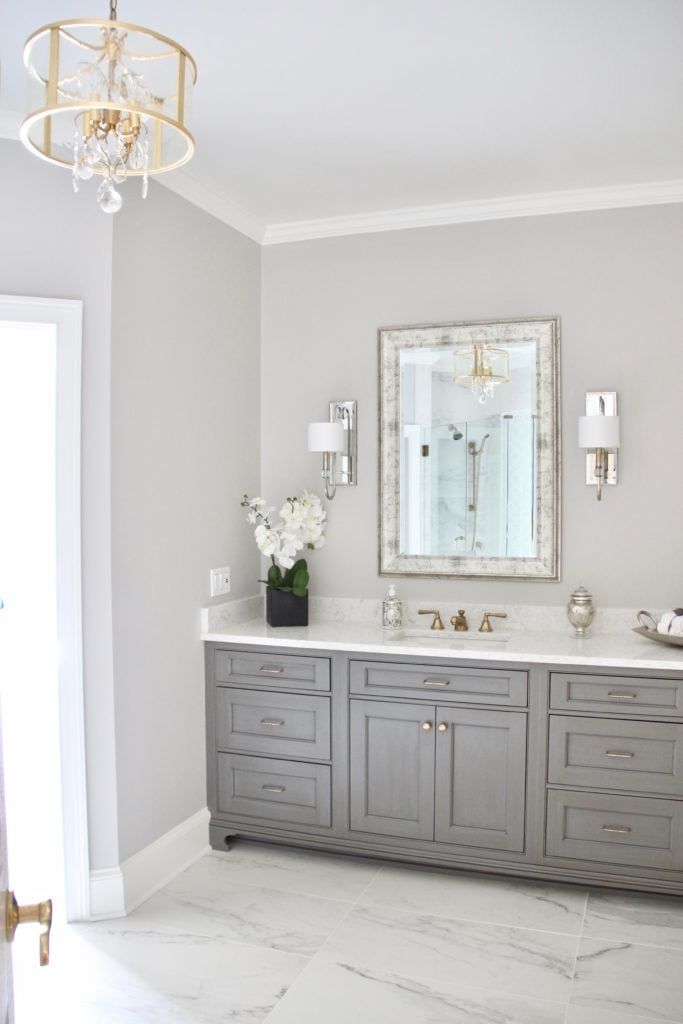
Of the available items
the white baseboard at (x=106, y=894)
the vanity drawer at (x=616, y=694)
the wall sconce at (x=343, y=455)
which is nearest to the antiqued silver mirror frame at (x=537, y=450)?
the wall sconce at (x=343, y=455)

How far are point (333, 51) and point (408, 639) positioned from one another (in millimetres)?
2117

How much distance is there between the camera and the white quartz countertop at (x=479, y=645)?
305 cm

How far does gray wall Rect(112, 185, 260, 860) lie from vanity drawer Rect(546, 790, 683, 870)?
1416mm

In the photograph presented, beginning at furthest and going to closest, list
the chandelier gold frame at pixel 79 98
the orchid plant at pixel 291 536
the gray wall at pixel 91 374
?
the orchid plant at pixel 291 536 → the gray wall at pixel 91 374 → the chandelier gold frame at pixel 79 98

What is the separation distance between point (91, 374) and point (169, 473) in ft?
1.74

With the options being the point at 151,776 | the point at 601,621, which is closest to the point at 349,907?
the point at 151,776

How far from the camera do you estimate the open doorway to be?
2.83m

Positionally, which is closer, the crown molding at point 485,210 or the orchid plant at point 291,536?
the crown molding at point 485,210

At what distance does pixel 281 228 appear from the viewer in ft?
13.0

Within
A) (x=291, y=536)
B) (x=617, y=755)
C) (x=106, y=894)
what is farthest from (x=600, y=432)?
(x=106, y=894)

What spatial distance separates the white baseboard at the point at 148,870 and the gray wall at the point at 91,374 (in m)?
0.06

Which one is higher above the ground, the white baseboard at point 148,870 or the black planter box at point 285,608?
the black planter box at point 285,608

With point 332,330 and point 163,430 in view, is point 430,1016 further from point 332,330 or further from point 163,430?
point 332,330

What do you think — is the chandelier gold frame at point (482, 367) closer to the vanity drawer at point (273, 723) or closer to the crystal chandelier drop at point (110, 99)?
the vanity drawer at point (273, 723)
